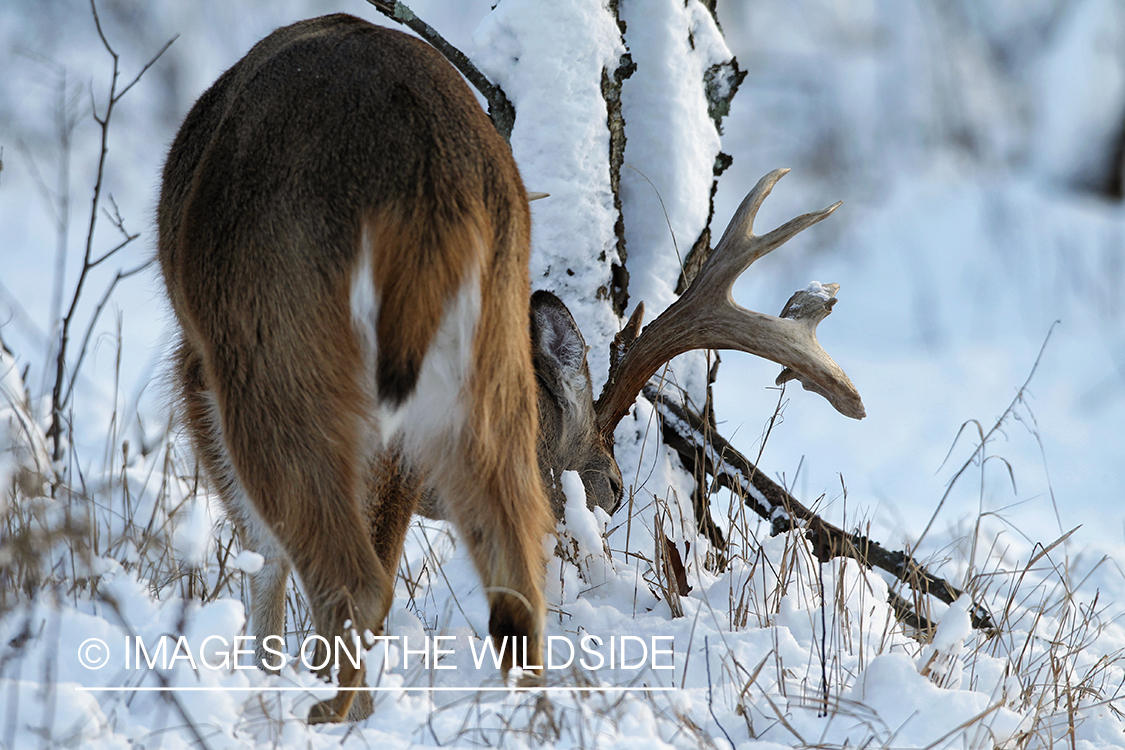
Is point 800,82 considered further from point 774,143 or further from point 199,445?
point 199,445

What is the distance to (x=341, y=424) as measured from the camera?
2.21 meters

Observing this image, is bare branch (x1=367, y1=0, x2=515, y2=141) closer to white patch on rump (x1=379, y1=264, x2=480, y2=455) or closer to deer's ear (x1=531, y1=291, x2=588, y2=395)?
deer's ear (x1=531, y1=291, x2=588, y2=395)

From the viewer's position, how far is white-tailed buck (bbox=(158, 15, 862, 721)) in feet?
7.06

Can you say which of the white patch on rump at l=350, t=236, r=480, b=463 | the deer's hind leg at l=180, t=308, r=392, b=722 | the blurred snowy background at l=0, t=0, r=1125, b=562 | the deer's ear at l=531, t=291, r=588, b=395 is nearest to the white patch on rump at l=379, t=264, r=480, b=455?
the white patch on rump at l=350, t=236, r=480, b=463

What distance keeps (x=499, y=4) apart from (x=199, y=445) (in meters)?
1.96

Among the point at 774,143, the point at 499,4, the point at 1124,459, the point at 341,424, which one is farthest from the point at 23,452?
the point at 774,143

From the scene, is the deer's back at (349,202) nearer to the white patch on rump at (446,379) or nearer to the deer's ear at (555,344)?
the white patch on rump at (446,379)

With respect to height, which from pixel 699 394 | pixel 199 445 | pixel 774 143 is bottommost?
pixel 199 445
